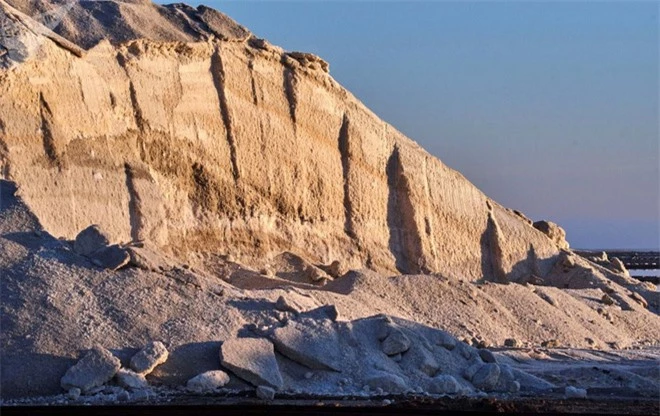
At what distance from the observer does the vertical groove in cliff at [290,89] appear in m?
25.0

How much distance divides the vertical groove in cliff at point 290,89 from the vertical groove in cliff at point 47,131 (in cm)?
590

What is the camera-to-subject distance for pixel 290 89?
25.1m

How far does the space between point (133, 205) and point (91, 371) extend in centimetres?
651

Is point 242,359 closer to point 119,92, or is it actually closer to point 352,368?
→ point 352,368

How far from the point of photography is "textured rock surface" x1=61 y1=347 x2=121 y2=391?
1503cm

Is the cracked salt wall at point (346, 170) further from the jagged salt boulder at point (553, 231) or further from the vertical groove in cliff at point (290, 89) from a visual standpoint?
→ the jagged salt boulder at point (553, 231)

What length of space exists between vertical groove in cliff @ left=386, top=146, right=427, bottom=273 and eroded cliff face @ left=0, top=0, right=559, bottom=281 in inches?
1.0

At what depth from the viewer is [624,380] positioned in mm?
18234

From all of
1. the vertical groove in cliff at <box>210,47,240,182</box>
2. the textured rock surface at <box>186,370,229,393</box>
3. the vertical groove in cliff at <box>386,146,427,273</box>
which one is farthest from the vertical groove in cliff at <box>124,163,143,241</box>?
the vertical groove in cliff at <box>386,146,427,273</box>

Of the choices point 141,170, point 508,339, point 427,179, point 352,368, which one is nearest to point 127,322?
point 352,368

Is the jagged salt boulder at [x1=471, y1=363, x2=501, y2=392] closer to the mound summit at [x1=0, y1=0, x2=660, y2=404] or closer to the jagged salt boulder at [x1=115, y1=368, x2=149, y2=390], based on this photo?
the mound summit at [x1=0, y1=0, x2=660, y2=404]

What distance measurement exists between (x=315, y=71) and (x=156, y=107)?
442 cm

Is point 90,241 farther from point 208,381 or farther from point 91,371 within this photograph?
point 208,381

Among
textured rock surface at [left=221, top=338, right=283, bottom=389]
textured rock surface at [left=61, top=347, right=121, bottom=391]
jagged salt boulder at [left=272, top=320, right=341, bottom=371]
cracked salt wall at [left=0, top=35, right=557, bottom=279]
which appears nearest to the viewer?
textured rock surface at [left=61, top=347, right=121, bottom=391]
